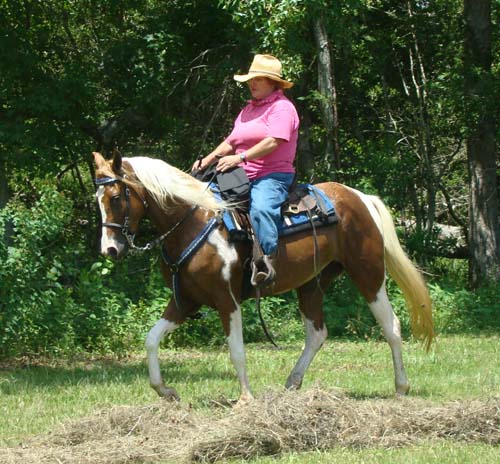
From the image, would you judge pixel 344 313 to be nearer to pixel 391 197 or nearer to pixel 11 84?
pixel 391 197

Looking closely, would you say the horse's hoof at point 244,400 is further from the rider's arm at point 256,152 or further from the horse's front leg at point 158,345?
the rider's arm at point 256,152

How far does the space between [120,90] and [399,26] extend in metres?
5.05

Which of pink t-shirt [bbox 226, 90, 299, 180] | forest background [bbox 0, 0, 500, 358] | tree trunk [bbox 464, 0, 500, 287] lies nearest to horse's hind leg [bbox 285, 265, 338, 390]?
pink t-shirt [bbox 226, 90, 299, 180]

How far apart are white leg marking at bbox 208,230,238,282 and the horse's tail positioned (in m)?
1.69

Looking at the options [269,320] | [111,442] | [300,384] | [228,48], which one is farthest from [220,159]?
[228,48]

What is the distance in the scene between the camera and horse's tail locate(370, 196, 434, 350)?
27.7 ft

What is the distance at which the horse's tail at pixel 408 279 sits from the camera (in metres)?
8.43

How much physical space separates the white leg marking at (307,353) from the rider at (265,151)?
3.23 ft

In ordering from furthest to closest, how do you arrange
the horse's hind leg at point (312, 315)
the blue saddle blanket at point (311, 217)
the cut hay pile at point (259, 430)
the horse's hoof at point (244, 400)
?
the horse's hind leg at point (312, 315) → the blue saddle blanket at point (311, 217) → the horse's hoof at point (244, 400) → the cut hay pile at point (259, 430)

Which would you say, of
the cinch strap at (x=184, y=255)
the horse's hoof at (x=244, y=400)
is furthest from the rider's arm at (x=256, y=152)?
the horse's hoof at (x=244, y=400)

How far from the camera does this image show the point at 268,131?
7434mm

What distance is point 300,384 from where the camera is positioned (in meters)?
8.04

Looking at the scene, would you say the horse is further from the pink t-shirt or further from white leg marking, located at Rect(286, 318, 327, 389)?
the pink t-shirt

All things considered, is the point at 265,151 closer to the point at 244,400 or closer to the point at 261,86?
the point at 261,86
